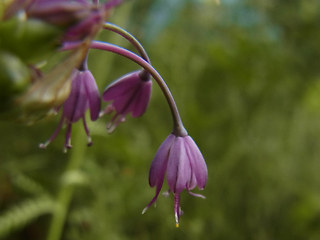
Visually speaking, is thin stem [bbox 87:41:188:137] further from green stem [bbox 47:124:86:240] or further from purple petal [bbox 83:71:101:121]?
green stem [bbox 47:124:86:240]

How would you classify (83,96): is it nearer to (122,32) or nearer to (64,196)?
(122,32)

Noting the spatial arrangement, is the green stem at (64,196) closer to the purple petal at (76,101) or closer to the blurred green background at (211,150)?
the blurred green background at (211,150)

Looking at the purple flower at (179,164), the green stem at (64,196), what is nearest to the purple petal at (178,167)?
the purple flower at (179,164)

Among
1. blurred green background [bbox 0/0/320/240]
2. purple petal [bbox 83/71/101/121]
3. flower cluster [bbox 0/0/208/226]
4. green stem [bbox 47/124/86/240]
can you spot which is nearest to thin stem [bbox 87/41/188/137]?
flower cluster [bbox 0/0/208/226]

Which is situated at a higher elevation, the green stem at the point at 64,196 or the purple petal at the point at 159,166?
the purple petal at the point at 159,166

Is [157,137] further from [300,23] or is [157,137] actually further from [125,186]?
[300,23]

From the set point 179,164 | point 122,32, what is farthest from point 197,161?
point 122,32
